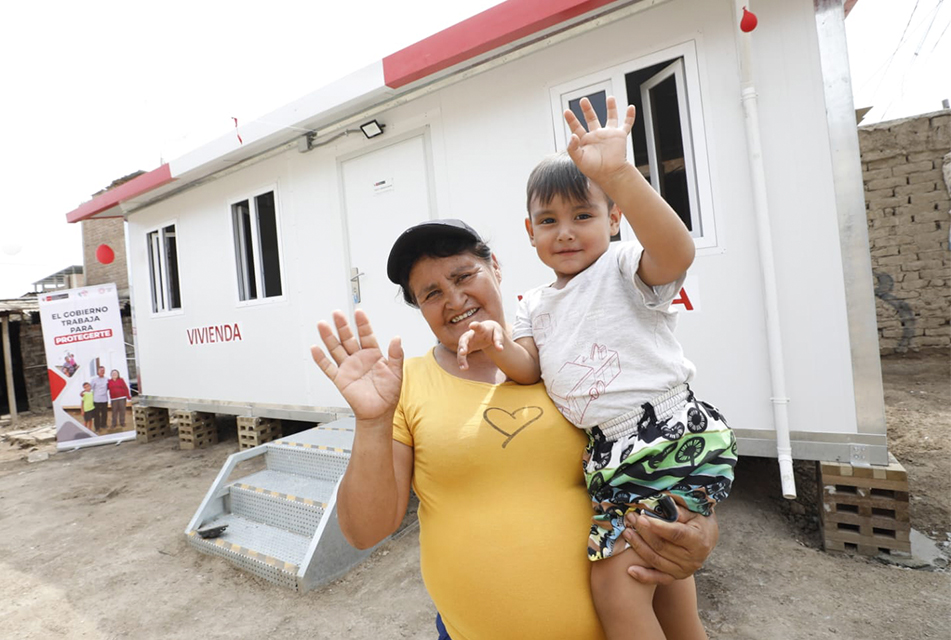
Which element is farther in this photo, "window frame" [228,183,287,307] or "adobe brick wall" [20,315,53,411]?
"adobe brick wall" [20,315,53,411]

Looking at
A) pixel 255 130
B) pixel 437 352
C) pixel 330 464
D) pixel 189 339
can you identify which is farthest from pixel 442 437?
pixel 189 339

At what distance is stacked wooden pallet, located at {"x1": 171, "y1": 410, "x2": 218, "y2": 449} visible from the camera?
680 cm

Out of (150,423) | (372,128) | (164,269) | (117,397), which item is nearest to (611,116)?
(372,128)

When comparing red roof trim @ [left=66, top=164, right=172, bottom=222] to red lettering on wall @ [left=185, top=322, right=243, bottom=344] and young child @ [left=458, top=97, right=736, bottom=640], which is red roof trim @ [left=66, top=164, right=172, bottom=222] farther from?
young child @ [left=458, top=97, right=736, bottom=640]

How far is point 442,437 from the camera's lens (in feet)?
4.11

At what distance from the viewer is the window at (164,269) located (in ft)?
23.6

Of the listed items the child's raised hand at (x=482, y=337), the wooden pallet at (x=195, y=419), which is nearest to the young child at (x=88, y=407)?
the wooden pallet at (x=195, y=419)

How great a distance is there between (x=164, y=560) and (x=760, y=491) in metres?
4.43

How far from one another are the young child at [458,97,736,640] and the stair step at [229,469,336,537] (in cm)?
270

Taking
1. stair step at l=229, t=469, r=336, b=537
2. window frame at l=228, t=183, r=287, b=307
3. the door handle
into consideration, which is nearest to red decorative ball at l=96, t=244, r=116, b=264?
window frame at l=228, t=183, r=287, b=307

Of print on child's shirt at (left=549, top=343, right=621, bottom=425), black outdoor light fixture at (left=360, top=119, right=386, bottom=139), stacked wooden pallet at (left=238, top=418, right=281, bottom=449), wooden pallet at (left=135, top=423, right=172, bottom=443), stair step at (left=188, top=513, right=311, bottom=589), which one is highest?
black outdoor light fixture at (left=360, top=119, right=386, bottom=139)

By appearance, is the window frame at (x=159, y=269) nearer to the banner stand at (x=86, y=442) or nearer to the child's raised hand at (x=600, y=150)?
the banner stand at (x=86, y=442)

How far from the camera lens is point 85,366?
818cm

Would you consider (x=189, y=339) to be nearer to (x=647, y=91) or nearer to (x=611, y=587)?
(x=647, y=91)
